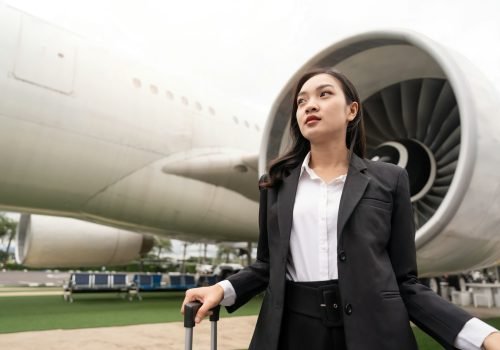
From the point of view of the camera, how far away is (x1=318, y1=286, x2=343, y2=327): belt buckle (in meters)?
0.87

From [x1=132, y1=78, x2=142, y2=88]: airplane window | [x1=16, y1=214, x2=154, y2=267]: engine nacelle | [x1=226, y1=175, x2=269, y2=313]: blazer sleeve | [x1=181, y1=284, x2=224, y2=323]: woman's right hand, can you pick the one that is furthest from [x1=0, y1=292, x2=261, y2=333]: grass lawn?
[x1=181, y1=284, x2=224, y2=323]: woman's right hand

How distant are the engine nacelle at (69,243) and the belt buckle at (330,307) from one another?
24.9ft

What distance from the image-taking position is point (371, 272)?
87cm

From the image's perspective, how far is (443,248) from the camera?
8.87 ft

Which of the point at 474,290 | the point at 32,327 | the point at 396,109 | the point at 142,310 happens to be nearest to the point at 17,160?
the point at 32,327

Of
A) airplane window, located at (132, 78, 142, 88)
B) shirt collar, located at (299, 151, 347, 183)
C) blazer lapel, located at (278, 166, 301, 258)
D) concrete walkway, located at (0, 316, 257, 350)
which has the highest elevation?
airplane window, located at (132, 78, 142, 88)

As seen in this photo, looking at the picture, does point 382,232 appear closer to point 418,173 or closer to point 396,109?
point 418,173

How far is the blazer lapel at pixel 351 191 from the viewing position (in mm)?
900

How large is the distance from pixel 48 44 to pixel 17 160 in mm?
1233

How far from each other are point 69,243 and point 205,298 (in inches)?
301

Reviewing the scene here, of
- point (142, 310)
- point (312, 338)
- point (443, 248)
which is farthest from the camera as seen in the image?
point (142, 310)

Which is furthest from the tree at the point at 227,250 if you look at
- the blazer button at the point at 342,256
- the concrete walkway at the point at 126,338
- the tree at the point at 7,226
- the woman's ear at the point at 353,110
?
the tree at the point at 7,226

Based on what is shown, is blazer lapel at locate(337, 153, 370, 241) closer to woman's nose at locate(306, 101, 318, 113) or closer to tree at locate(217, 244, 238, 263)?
woman's nose at locate(306, 101, 318, 113)

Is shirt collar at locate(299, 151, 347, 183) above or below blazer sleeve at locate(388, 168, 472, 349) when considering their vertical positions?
above
